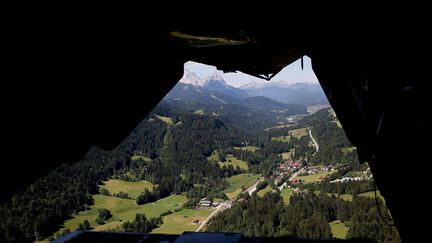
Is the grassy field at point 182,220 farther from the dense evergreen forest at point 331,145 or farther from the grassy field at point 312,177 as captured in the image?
the dense evergreen forest at point 331,145

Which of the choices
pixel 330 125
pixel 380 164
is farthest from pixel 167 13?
pixel 330 125

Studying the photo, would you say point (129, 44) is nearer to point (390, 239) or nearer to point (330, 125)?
point (390, 239)

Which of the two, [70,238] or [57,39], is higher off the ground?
[57,39]

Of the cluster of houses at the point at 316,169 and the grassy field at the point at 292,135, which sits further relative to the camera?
the grassy field at the point at 292,135

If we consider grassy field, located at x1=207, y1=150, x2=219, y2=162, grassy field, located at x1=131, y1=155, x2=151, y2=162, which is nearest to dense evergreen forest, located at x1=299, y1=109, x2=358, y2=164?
grassy field, located at x1=207, y1=150, x2=219, y2=162

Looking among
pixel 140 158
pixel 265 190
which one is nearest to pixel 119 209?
pixel 265 190

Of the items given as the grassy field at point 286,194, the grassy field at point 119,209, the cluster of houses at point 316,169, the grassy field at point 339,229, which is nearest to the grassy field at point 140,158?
the grassy field at point 119,209

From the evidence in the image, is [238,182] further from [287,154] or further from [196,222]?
[196,222]
